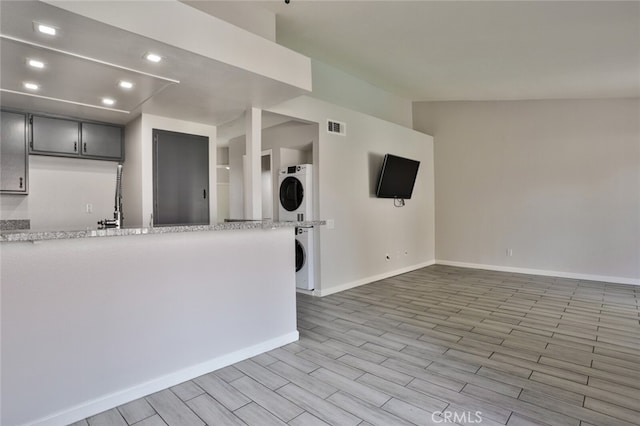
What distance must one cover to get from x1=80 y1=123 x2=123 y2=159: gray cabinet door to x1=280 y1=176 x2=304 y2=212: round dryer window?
2180 mm

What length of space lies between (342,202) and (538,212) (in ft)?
11.7

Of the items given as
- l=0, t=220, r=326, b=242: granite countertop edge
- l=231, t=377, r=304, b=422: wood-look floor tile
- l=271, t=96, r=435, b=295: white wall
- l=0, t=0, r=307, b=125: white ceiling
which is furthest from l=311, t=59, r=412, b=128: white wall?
l=231, t=377, r=304, b=422: wood-look floor tile

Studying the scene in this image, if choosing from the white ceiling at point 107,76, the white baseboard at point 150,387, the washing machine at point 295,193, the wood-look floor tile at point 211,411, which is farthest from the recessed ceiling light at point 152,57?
the washing machine at point 295,193

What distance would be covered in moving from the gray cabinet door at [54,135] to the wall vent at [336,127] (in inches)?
122

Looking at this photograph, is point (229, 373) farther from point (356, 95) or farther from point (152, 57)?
point (356, 95)

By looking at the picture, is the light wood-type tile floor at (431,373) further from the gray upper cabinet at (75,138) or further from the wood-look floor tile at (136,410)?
the gray upper cabinet at (75,138)

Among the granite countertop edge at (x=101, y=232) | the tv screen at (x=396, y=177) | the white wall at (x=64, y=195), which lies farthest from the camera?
the tv screen at (x=396, y=177)

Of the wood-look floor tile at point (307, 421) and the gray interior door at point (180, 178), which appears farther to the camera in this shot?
the gray interior door at point (180, 178)

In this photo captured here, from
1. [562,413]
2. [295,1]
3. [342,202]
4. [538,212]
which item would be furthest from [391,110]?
[562,413]

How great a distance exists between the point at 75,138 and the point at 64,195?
694 millimetres

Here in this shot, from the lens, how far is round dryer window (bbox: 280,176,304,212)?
15.7 ft

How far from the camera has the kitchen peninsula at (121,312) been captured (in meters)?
1.78

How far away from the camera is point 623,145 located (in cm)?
513

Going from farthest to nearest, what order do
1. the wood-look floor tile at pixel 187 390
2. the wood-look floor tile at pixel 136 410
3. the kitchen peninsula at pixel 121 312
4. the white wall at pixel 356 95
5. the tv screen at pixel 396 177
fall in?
the tv screen at pixel 396 177, the white wall at pixel 356 95, the wood-look floor tile at pixel 187 390, the wood-look floor tile at pixel 136 410, the kitchen peninsula at pixel 121 312
